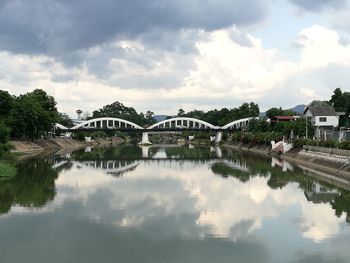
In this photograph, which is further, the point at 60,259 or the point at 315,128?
the point at 315,128

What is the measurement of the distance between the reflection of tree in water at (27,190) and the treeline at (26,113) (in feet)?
69.2

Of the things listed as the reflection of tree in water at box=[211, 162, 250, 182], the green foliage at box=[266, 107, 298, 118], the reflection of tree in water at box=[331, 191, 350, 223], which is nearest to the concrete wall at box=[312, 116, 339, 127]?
the reflection of tree in water at box=[211, 162, 250, 182]

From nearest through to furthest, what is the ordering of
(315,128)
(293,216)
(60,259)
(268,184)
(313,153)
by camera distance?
(60,259)
(293,216)
(268,184)
(313,153)
(315,128)

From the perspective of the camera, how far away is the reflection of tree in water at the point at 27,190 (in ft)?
76.9

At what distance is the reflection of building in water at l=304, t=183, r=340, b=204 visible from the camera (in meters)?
25.0

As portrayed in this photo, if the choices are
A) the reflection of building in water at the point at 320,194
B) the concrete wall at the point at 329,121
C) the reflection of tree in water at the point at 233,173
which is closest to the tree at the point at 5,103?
the reflection of tree in water at the point at 233,173

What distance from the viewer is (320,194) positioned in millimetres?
27047

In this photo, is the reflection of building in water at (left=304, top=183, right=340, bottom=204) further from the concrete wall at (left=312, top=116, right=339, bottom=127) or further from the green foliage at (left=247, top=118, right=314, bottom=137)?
the concrete wall at (left=312, top=116, right=339, bottom=127)

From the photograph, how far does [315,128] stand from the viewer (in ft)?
211

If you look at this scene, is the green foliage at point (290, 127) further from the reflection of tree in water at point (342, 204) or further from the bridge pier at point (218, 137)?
the reflection of tree in water at point (342, 204)

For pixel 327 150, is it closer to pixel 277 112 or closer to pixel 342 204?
pixel 342 204

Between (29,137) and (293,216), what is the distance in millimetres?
63518

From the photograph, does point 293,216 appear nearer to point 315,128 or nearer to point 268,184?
point 268,184

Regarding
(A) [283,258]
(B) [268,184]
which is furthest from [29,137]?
(A) [283,258]
